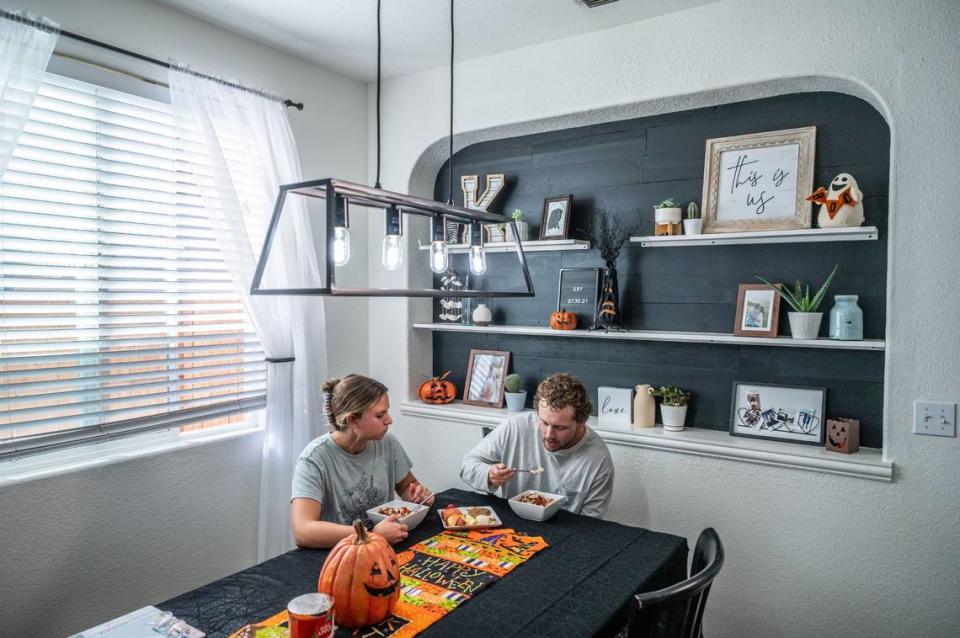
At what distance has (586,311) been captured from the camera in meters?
3.18

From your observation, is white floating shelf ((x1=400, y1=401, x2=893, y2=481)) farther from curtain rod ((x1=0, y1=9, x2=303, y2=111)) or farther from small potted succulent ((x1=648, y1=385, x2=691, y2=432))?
curtain rod ((x1=0, y1=9, x2=303, y2=111))

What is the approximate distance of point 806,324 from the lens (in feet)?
8.27

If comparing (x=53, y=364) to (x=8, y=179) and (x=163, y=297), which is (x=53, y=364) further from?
(x=8, y=179)

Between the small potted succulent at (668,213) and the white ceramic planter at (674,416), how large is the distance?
0.84m

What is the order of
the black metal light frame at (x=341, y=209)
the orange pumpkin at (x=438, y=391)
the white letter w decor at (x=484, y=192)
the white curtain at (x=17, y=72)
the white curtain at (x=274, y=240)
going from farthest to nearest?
the orange pumpkin at (x=438, y=391), the white letter w decor at (x=484, y=192), the white curtain at (x=274, y=240), the white curtain at (x=17, y=72), the black metal light frame at (x=341, y=209)

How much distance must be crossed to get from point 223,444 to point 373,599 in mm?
1687

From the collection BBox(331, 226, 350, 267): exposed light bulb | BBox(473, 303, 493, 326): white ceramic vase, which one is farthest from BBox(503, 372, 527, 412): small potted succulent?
BBox(331, 226, 350, 267): exposed light bulb

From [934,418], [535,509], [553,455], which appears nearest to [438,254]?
[535,509]

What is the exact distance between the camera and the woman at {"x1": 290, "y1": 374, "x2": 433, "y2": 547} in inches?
82.3

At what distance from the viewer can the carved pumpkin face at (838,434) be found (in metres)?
2.44

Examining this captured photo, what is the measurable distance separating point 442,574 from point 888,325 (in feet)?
6.09

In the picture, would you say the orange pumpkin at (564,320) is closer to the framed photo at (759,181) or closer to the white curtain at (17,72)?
the framed photo at (759,181)

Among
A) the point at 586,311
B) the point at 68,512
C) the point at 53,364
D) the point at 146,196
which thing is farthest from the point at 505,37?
the point at 68,512

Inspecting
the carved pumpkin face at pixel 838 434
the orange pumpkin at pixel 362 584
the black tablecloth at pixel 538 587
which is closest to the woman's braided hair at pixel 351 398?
the black tablecloth at pixel 538 587
